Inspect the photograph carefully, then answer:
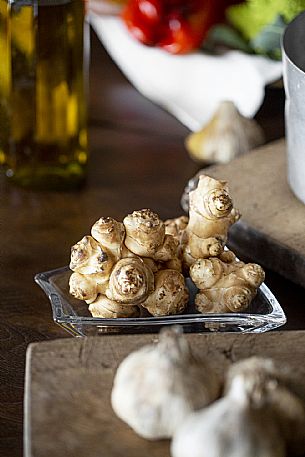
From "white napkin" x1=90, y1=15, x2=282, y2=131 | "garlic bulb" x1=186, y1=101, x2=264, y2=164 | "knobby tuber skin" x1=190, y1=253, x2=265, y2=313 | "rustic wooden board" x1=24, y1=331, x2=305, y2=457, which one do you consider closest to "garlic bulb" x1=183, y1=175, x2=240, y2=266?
"knobby tuber skin" x1=190, y1=253, x2=265, y2=313

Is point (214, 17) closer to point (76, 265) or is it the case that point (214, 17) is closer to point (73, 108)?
point (73, 108)

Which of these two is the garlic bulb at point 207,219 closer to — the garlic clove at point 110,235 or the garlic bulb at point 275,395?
the garlic clove at point 110,235

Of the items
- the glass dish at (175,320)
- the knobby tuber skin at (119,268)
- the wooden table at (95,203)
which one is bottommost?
the wooden table at (95,203)

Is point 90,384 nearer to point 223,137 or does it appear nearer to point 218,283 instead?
point 218,283

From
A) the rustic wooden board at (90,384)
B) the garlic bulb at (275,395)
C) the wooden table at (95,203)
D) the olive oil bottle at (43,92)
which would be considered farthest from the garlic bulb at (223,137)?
the garlic bulb at (275,395)

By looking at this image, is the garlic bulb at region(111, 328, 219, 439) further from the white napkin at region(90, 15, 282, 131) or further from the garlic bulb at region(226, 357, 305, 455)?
the white napkin at region(90, 15, 282, 131)

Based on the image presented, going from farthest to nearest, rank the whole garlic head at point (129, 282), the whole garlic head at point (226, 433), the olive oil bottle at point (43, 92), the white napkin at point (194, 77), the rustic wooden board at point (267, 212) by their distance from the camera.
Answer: the white napkin at point (194, 77) → the olive oil bottle at point (43, 92) → the rustic wooden board at point (267, 212) → the whole garlic head at point (129, 282) → the whole garlic head at point (226, 433)

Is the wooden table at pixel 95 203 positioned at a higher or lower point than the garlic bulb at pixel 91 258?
lower
